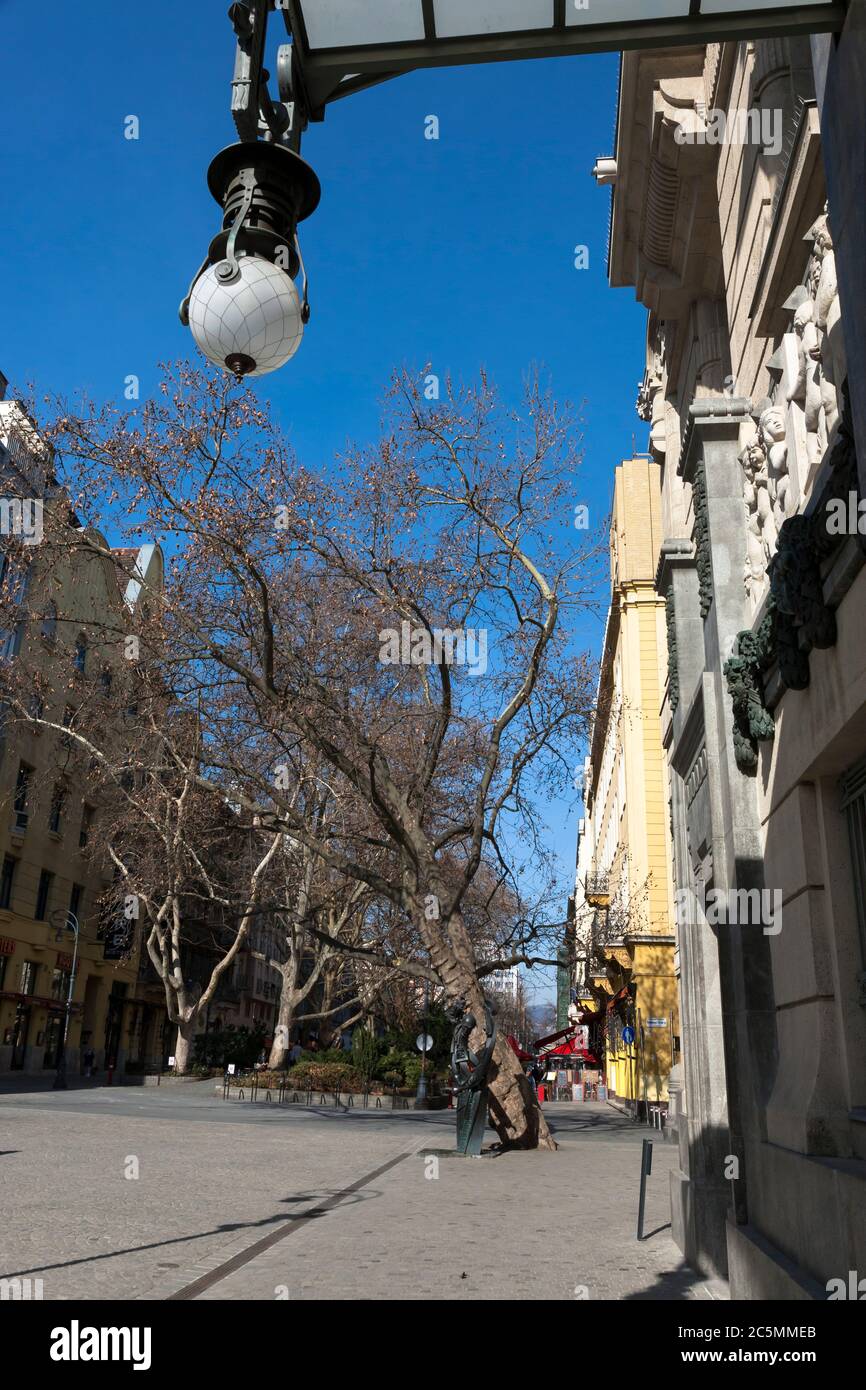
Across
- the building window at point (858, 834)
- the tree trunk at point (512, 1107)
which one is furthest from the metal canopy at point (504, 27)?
the tree trunk at point (512, 1107)

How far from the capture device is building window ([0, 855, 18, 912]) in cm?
3706

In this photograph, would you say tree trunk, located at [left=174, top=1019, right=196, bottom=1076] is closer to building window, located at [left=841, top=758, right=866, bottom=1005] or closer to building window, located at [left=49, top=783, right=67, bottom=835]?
building window, located at [left=49, top=783, right=67, bottom=835]

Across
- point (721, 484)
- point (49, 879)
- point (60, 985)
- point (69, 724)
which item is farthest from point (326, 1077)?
point (721, 484)

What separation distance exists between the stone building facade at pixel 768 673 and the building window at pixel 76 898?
37.9 metres

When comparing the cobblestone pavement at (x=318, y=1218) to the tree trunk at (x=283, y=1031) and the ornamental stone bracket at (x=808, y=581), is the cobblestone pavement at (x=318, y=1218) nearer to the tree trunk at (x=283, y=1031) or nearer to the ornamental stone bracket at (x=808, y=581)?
the ornamental stone bracket at (x=808, y=581)

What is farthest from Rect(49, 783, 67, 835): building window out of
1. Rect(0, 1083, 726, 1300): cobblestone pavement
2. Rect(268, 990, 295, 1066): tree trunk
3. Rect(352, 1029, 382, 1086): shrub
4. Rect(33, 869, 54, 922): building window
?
Rect(0, 1083, 726, 1300): cobblestone pavement

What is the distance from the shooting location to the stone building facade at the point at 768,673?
5.03 meters

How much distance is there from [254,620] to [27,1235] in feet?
39.7

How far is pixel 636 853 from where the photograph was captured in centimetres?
3394

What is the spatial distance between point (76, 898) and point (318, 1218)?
36908 mm

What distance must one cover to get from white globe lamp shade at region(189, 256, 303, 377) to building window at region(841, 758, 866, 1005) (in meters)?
3.51

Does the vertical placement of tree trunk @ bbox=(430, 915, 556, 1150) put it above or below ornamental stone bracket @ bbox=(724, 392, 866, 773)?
below
